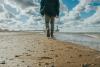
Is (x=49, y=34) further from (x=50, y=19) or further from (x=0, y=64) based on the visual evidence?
(x=0, y=64)

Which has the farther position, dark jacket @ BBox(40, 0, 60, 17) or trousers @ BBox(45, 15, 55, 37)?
trousers @ BBox(45, 15, 55, 37)

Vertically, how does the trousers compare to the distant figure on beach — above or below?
below

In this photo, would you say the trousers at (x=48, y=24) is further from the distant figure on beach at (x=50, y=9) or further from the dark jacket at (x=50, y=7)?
the dark jacket at (x=50, y=7)

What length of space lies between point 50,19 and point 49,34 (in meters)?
0.89

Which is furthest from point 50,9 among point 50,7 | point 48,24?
point 48,24

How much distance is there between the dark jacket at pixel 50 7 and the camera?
1467cm

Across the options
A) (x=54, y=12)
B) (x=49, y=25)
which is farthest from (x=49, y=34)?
(x=54, y=12)

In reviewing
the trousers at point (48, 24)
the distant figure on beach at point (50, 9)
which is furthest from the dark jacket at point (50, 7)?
the trousers at point (48, 24)

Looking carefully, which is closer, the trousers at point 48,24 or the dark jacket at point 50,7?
the dark jacket at point 50,7

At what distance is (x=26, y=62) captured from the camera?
6020mm

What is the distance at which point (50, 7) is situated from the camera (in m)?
14.8

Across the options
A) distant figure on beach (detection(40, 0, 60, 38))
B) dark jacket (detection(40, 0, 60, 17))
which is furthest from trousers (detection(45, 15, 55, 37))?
dark jacket (detection(40, 0, 60, 17))

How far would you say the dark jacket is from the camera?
14672mm

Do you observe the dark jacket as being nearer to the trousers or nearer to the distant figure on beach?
the distant figure on beach
